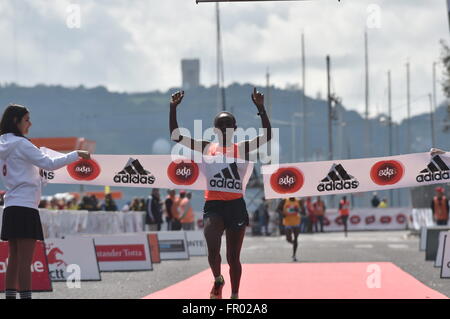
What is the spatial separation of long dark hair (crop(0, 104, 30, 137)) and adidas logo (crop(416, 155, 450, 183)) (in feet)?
17.7

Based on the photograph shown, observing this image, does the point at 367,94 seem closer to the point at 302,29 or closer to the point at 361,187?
the point at 302,29

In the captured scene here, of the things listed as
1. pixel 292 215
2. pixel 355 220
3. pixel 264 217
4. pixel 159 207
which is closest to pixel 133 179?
pixel 292 215

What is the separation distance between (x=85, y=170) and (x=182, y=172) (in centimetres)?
137

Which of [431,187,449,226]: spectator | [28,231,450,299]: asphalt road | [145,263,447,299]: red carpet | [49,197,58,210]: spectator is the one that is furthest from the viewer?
[431,187,449,226]: spectator

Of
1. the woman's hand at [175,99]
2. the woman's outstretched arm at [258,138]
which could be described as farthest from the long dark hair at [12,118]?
the woman's outstretched arm at [258,138]

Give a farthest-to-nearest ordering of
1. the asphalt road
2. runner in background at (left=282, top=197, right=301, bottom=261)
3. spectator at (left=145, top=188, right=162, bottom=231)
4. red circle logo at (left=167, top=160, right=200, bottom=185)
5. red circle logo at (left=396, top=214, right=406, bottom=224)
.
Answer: red circle logo at (left=396, top=214, right=406, bottom=224) < spectator at (left=145, top=188, right=162, bottom=231) < runner in background at (left=282, top=197, right=301, bottom=261) < the asphalt road < red circle logo at (left=167, top=160, right=200, bottom=185)

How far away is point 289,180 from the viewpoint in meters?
12.0

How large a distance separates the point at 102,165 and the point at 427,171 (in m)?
3.89

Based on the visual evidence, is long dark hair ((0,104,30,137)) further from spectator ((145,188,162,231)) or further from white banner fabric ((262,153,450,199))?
spectator ((145,188,162,231))

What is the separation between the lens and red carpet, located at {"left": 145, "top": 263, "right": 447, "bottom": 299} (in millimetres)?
12984

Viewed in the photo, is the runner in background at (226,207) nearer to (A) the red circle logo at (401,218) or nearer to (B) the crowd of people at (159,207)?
(B) the crowd of people at (159,207)

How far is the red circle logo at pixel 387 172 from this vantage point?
12227mm

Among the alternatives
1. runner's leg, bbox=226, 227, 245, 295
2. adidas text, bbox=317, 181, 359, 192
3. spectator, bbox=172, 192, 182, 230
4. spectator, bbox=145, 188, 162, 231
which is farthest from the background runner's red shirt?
spectator, bbox=172, 192, 182, 230

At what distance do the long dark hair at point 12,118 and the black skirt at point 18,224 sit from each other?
0.64 meters
